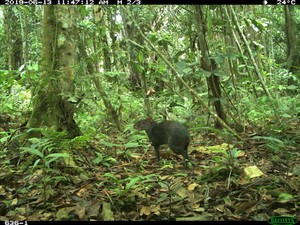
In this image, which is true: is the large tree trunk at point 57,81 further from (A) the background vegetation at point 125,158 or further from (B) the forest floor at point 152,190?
(B) the forest floor at point 152,190

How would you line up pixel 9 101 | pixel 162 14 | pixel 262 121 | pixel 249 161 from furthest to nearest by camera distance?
1. pixel 162 14
2. pixel 9 101
3. pixel 262 121
4. pixel 249 161

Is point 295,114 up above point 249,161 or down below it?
above

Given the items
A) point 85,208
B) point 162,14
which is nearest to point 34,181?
point 85,208

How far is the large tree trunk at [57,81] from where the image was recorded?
4441mm

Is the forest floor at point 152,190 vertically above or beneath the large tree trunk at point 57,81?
beneath

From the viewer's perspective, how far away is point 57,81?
4512mm

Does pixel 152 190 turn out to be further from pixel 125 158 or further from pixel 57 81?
pixel 57 81

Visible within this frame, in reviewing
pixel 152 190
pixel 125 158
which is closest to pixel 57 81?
pixel 125 158

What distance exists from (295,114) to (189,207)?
353 cm

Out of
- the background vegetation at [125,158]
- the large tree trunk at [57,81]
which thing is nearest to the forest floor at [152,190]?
the background vegetation at [125,158]

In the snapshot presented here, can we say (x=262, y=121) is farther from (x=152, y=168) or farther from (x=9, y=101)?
(x=9, y=101)

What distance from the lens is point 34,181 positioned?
3.49m

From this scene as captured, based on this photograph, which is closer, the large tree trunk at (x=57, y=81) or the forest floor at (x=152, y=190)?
the forest floor at (x=152, y=190)

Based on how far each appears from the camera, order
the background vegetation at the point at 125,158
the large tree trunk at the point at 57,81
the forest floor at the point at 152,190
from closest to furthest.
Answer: the forest floor at the point at 152,190 < the background vegetation at the point at 125,158 < the large tree trunk at the point at 57,81
